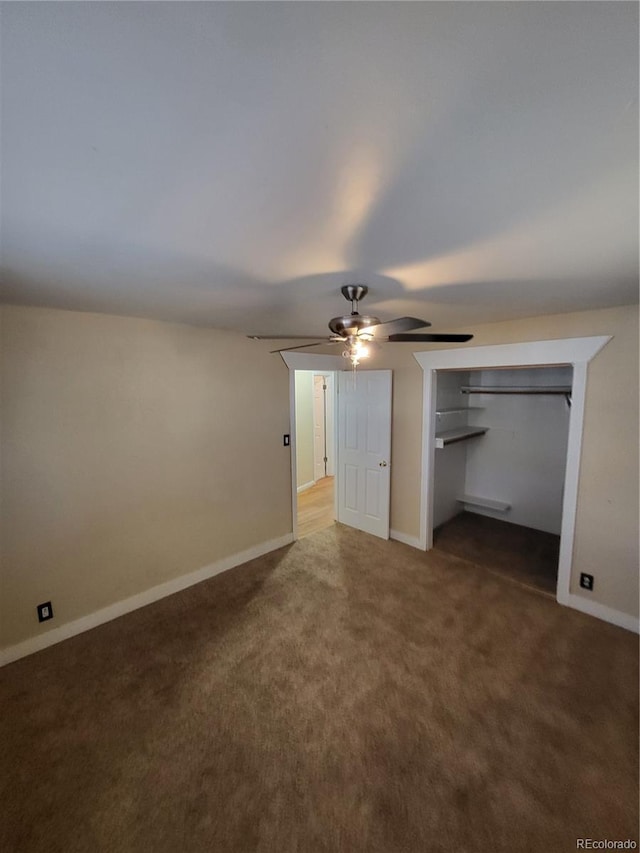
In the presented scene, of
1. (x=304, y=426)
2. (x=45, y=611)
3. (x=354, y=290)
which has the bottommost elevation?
(x=45, y=611)

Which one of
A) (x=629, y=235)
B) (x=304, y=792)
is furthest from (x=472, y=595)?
(x=629, y=235)

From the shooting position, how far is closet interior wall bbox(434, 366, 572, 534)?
13.2 ft

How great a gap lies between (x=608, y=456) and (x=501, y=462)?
6.54 feet

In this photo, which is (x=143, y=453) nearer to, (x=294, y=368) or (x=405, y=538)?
(x=294, y=368)

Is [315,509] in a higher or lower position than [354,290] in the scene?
lower

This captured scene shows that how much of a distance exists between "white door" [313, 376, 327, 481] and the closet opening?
8.59 ft

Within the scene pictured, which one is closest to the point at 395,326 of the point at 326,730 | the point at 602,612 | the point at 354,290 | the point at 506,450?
the point at 354,290

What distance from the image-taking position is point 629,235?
1.26m

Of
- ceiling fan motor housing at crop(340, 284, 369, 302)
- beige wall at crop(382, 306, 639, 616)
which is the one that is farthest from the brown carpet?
ceiling fan motor housing at crop(340, 284, 369, 302)

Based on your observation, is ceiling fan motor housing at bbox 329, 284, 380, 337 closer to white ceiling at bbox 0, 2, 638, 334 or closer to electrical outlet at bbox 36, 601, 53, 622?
white ceiling at bbox 0, 2, 638, 334

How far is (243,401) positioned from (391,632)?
231cm

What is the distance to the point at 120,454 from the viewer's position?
2609mm

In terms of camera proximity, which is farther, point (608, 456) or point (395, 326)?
point (608, 456)

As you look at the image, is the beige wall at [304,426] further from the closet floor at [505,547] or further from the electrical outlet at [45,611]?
the electrical outlet at [45,611]
